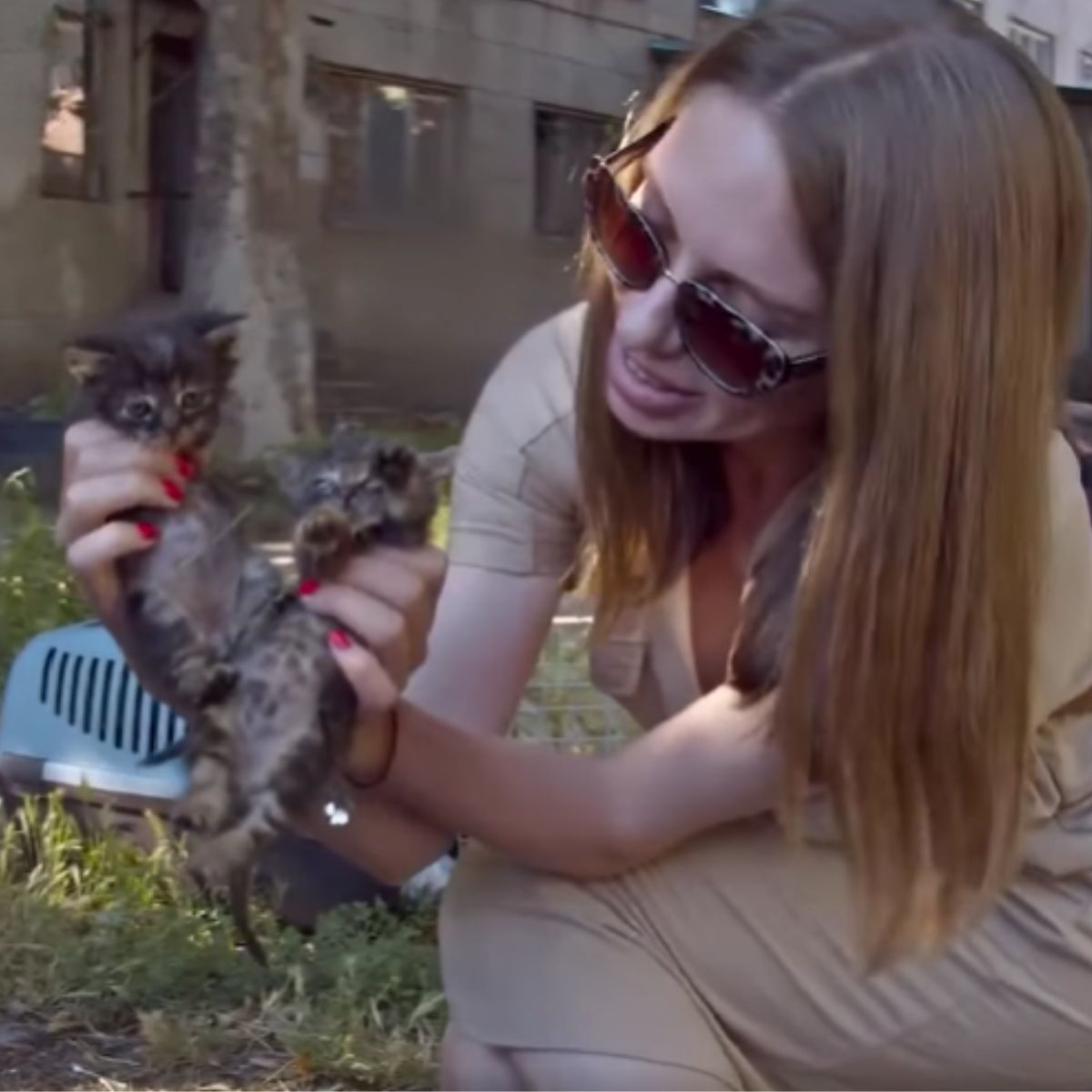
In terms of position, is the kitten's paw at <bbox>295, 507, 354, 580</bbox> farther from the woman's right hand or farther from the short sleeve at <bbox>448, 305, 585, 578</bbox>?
the short sleeve at <bbox>448, 305, 585, 578</bbox>

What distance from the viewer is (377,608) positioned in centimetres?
152

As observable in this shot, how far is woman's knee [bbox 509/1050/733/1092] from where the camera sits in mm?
1825

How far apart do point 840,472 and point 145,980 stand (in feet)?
4.71

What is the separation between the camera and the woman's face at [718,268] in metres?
1.57

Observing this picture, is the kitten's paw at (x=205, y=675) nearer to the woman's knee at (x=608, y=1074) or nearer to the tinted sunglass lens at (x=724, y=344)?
the tinted sunglass lens at (x=724, y=344)

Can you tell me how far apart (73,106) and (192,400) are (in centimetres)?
725

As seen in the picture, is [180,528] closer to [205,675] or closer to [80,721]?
[205,675]

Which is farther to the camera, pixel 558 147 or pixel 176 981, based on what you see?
pixel 558 147

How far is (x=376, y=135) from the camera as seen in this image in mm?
9305

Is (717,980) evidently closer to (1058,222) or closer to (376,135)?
(1058,222)

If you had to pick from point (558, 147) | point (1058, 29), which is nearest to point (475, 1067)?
point (558, 147)

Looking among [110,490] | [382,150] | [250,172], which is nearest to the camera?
[110,490]

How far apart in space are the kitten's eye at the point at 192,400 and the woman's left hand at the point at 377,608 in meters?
0.16

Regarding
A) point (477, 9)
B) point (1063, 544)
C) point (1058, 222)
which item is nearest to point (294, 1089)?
point (1063, 544)
